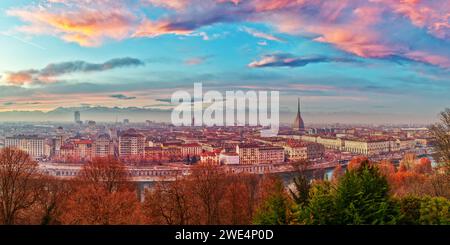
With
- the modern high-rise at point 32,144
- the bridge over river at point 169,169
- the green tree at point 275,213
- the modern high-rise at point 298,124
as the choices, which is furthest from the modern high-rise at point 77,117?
the green tree at point 275,213

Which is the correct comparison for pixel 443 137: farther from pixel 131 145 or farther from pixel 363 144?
pixel 131 145

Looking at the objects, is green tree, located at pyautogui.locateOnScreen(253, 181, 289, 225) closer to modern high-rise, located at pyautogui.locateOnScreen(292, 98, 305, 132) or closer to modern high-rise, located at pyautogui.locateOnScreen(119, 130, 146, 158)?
modern high-rise, located at pyautogui.locateOnScreen(292, 98, 305, 132)

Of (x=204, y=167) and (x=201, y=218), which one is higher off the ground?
(x=204, y=167)

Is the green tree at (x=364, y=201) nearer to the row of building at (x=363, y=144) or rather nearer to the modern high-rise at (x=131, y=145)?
the row of building at (x=363, y=144)

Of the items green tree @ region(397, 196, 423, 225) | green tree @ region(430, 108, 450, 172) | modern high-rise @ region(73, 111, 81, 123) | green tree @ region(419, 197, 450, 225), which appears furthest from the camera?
modern high-rise @ region(73, 111, 81, 123)

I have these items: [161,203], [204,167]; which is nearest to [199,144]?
[204,167]

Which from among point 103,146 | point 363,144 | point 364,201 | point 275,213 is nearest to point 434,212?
point 364,201

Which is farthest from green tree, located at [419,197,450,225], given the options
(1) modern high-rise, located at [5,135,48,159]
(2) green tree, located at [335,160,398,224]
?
(1) modern high-rise, located at [5,135,48,159]

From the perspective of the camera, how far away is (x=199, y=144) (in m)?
13.4

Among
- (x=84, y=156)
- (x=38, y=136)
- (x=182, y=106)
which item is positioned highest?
(x=182, y=106)
